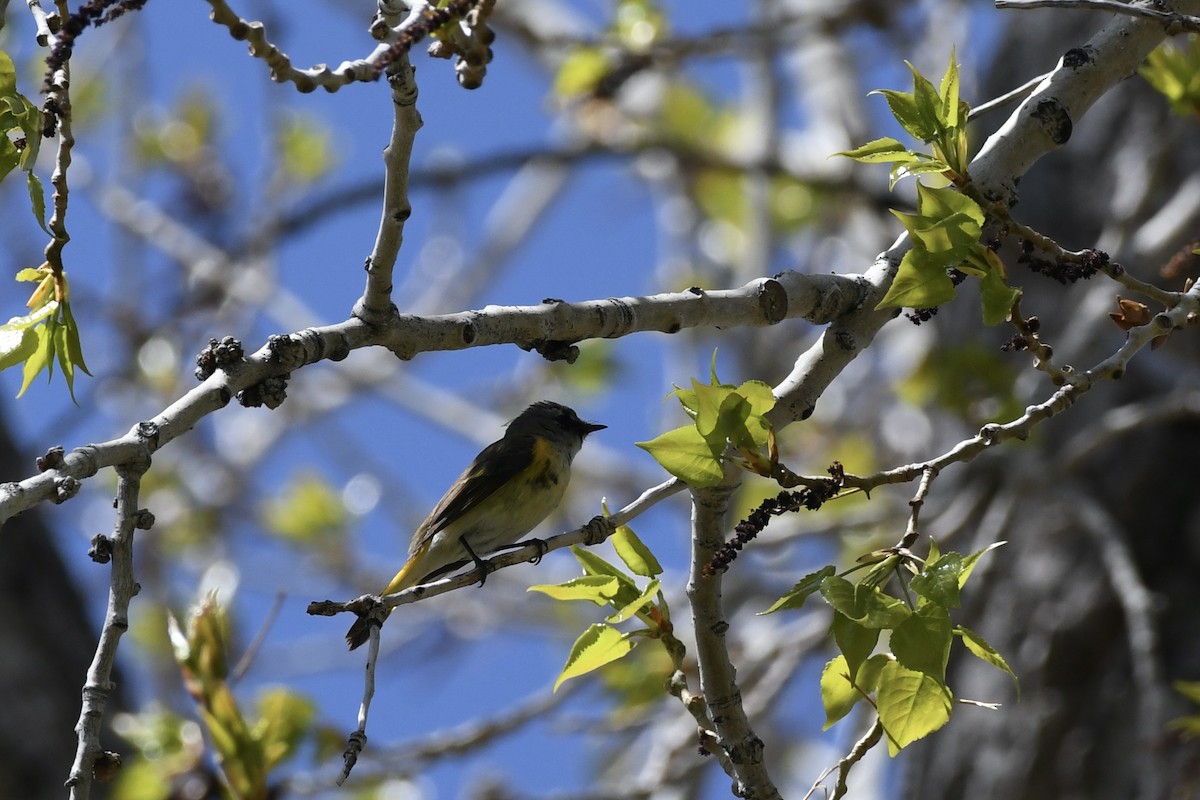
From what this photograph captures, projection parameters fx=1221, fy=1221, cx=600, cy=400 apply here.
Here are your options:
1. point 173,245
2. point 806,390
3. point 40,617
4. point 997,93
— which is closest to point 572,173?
point 173,245

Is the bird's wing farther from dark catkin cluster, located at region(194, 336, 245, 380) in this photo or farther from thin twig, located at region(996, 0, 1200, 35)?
thin twig, located at region(996, 0, 1200, 35)

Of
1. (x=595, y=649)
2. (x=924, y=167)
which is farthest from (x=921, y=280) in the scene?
(x=595, y=649)

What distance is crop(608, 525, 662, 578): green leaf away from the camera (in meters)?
2.47

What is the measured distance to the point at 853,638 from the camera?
2.04 metres

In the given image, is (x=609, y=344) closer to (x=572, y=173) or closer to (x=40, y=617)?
(x=572, y=173)

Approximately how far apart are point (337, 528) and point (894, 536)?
4735 mm

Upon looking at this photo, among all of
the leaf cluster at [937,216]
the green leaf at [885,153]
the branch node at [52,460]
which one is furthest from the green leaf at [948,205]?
the branch node at [52,460]

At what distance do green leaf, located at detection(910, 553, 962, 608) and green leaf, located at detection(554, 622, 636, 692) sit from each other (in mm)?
638

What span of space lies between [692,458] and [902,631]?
45 cm

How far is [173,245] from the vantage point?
869 centimetres

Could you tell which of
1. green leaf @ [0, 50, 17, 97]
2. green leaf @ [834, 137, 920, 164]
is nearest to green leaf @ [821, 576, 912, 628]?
green leaf @ [834, 137, 920, 164]

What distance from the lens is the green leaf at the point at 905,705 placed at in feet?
6.80

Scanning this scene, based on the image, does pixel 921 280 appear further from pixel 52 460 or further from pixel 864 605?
pixel 52 460

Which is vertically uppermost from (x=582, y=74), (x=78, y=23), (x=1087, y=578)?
(x=582, y=74)
